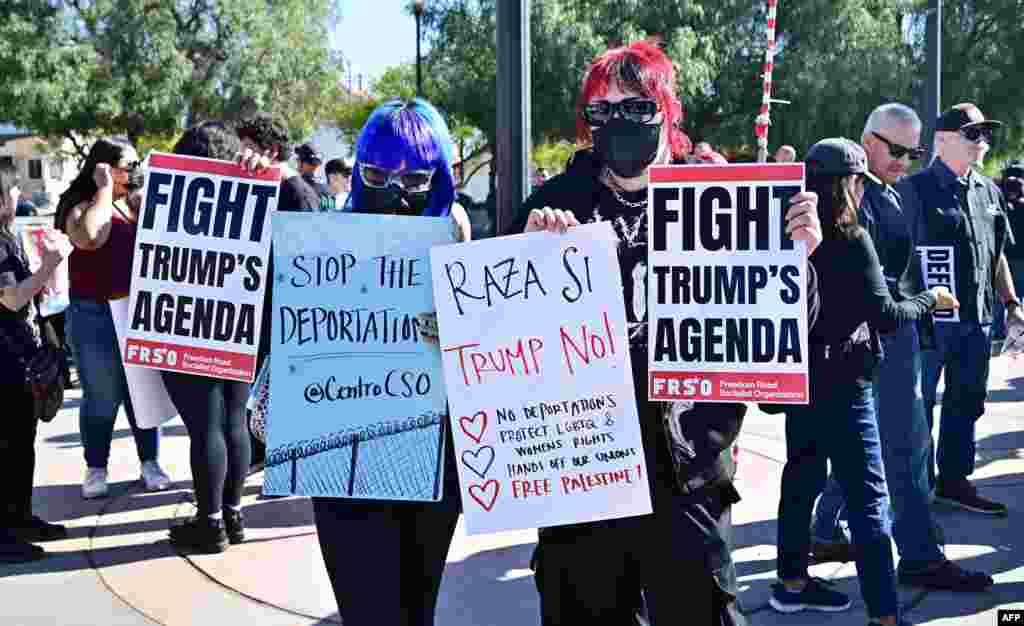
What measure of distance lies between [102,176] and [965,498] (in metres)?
4.59

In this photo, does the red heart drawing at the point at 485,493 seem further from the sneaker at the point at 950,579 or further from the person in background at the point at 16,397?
the person in background at the point at 16,397

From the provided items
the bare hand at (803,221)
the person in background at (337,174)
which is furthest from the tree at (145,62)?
the bare hand at (803,221)

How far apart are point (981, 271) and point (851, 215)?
2.00 meters

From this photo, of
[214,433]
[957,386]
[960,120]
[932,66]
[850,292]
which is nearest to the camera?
[850,292]

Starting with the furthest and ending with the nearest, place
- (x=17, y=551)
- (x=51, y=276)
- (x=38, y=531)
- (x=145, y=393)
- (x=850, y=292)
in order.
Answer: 1. (x=145, y=393)
2. (x=38, y=531)
3. (x=17, y=551)
4. (x=51, y=276)
5. (x=850, y=292)

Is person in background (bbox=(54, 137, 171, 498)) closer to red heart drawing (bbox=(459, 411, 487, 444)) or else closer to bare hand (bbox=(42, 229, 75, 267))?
bare hand (bbox=(42, 229, 75, 267))

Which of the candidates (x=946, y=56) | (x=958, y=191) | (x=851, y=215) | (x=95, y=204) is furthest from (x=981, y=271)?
(x=946, y=56)

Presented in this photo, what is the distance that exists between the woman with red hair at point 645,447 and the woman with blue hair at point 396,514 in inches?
11.3

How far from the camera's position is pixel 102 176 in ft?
17.2

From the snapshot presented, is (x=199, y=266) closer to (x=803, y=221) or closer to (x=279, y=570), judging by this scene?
A: (x=803, y=221)

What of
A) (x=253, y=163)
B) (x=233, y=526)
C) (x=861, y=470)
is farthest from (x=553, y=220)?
(x=233, y=526)

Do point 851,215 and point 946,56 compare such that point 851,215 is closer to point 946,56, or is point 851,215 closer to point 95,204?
point 95,204

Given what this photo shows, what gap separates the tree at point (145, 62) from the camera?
2641 cm

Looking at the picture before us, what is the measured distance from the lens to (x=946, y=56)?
22406mm
